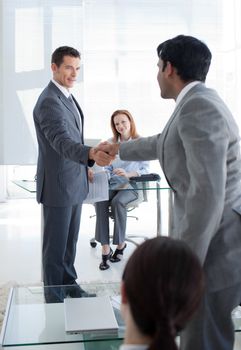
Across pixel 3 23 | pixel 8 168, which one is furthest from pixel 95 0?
pixel 8 168

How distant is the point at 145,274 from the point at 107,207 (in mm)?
2922

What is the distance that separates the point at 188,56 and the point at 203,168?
37 cm

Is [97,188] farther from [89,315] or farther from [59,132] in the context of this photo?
[89,315]

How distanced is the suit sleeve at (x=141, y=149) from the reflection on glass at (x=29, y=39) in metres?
3.93

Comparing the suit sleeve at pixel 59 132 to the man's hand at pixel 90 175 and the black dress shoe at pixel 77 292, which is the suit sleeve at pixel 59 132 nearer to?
the man's hand at pixel 90 175

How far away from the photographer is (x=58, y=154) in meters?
2.50

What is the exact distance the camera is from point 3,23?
5.48m

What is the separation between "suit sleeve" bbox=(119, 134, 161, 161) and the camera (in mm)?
1801

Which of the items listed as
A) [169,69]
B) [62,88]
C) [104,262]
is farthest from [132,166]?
[169,69]

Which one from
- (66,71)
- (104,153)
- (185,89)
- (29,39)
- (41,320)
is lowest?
(41,320)

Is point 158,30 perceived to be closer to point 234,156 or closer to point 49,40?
point 49,40

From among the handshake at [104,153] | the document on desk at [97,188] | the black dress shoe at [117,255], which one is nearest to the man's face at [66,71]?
the handshake at [104,153]

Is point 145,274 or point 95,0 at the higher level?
point 95,0

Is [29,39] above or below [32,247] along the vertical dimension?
above
